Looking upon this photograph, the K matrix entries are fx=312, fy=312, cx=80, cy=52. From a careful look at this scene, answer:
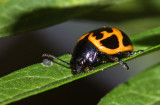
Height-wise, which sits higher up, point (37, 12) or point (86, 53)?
point (37, 12)

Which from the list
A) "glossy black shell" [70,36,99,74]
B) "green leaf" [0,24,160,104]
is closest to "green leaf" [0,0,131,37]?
"green leaf" [0,24,160,104]

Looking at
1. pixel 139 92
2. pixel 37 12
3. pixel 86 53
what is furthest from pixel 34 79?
pixel 139 92

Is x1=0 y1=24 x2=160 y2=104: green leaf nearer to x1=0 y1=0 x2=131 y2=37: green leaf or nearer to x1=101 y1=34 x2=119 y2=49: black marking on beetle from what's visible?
x1=0 y1=0 x2=131 y2=37: green leaf

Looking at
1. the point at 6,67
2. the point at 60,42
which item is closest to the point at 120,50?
the point at 6,67

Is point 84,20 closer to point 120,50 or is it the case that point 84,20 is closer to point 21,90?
point 120,50

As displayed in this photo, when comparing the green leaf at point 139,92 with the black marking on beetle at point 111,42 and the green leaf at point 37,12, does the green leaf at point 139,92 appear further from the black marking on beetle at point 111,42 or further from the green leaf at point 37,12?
the green leaf at point 37,12

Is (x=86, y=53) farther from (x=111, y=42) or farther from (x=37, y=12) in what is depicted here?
(x=37, y=12)

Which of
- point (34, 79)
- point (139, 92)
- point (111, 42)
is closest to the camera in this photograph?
point (34, 79)
